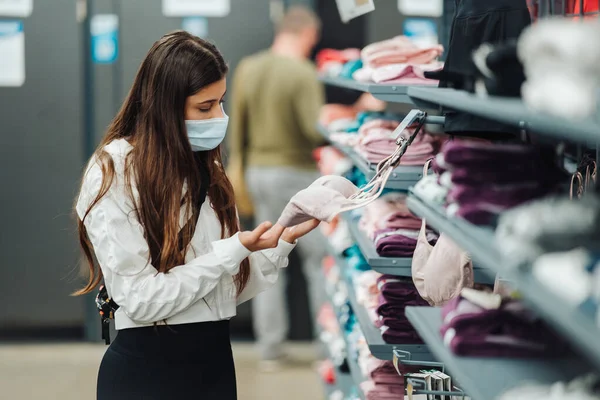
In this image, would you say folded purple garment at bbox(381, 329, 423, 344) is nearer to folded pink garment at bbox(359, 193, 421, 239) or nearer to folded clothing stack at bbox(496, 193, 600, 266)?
folded pink garment at bbox(359, 193, 421, 239)

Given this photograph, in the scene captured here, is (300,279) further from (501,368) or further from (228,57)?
(501,368)

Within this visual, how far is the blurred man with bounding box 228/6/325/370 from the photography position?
6395mm

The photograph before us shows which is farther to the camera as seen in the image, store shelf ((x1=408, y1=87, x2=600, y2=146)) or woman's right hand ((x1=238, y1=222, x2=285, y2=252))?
woman's right hand ((x1=238, y1=222, x2=285, y2=252))

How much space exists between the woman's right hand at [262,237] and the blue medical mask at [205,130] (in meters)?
0.30

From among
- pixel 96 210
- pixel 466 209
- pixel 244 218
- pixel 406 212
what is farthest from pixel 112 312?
pixel 244 218

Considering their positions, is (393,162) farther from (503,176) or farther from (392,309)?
(503,176)

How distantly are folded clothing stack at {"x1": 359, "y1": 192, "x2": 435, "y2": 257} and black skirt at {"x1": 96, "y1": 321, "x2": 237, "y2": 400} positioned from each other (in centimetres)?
73

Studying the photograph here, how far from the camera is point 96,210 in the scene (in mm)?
2748

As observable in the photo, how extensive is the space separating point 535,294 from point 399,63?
2439 mm

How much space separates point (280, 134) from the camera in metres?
6.44

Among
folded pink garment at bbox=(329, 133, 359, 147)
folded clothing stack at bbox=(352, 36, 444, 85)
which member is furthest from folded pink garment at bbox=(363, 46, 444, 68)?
folded pink garment at bbox=(329, 133, 359, 147)

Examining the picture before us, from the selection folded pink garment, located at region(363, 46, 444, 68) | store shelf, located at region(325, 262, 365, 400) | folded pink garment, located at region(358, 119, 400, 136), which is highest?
folded pink garment, located at region(363, 46, 444, 68)

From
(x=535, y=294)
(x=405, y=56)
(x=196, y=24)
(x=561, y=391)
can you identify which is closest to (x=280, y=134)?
(x=196, y=24)

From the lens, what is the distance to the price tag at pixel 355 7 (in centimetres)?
397
